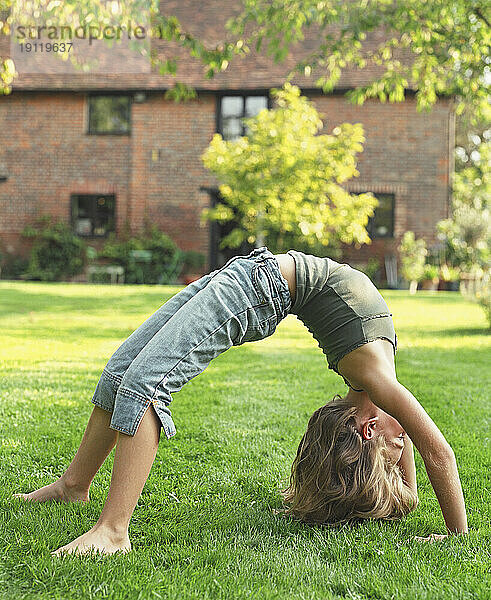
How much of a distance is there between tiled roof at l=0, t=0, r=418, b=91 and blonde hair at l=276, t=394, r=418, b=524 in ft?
60.1

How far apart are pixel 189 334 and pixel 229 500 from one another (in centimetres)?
90

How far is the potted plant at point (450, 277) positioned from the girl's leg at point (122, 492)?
662 inches

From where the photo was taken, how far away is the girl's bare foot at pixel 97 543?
90.4 inches

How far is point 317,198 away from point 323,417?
13187 millimetres

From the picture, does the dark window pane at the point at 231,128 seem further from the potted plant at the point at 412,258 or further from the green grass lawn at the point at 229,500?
the green grass lawn at the point at 229,500

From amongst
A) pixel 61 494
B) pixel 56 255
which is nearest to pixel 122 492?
pixel 61 494

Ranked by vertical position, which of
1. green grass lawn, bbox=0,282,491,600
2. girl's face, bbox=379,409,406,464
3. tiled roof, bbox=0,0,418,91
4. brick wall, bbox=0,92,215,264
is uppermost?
tiled roof, bbox=0,0,418,91

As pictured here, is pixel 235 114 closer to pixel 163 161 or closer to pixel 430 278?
pixel 163 161

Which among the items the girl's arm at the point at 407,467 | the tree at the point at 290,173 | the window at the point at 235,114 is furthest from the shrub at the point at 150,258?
the girl's arm at the point at 407,467

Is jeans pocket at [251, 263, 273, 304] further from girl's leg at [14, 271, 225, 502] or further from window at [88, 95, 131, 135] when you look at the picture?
window at [88, 95, 131, 135]

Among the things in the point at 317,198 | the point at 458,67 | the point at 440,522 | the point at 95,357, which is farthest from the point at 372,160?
the point at 440,522

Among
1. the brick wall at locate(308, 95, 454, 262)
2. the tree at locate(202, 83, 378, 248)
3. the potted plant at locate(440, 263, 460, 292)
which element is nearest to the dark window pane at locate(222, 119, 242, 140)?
the brick wall at locate(308, 95, 454, 262)

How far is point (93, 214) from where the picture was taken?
21.3m

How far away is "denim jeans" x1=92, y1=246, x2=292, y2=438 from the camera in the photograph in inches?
93.4
